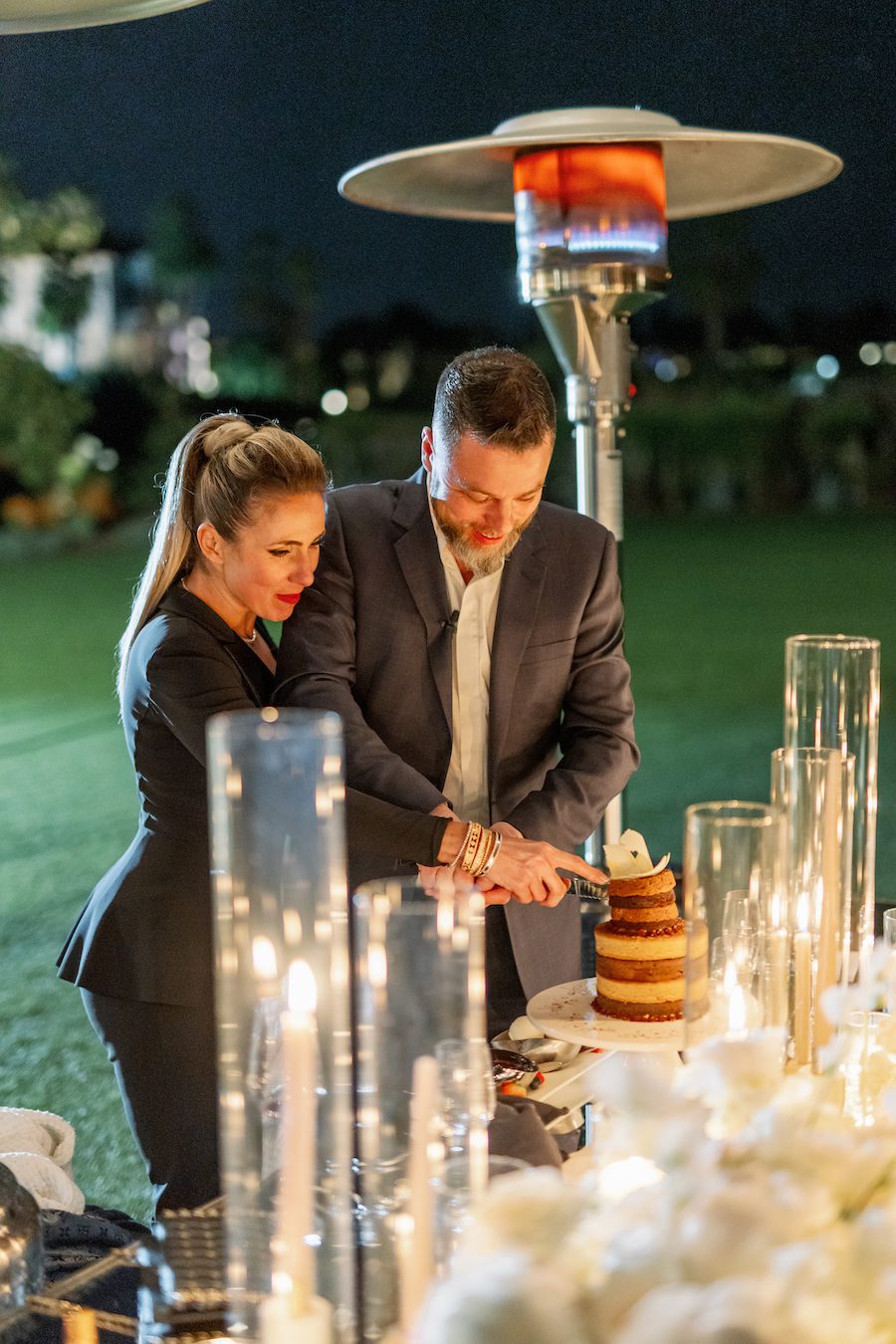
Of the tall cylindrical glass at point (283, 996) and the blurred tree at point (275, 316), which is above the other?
the blurred tree at point (275, 316)

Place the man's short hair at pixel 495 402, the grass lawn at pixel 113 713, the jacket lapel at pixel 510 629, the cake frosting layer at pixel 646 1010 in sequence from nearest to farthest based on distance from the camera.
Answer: the cake frosting layer at pixel 646 1010, the man's short hair at pixel 495 402, the jacket lapel at pixel 510 629, the grass lawn at pixel 113 713

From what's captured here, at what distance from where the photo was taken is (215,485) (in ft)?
8.34

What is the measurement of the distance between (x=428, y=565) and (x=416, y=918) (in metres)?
1.86

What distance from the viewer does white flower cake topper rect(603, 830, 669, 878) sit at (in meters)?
2.26

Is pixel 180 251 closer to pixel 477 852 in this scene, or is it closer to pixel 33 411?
pixel 33 411

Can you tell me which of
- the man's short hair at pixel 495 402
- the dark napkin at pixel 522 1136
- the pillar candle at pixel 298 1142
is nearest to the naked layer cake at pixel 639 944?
the dark napkin at pixel 522 1136

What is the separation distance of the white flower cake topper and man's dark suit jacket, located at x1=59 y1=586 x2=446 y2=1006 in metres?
0.34

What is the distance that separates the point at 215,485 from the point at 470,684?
0.67 m

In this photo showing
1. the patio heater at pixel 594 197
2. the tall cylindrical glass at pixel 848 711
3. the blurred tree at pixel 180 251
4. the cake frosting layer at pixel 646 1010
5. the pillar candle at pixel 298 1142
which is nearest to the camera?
the pillar candle at pixel 298 1142

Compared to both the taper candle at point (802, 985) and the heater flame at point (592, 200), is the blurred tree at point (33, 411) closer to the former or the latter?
the heater flame at point (592, 200)

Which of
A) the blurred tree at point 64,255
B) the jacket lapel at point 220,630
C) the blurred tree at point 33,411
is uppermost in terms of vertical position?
the blurred tree at point 64,255

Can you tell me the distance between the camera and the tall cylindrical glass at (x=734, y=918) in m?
1.29

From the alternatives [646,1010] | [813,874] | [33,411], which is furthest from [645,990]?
[33,411]

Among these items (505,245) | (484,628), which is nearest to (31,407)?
(505,245)
